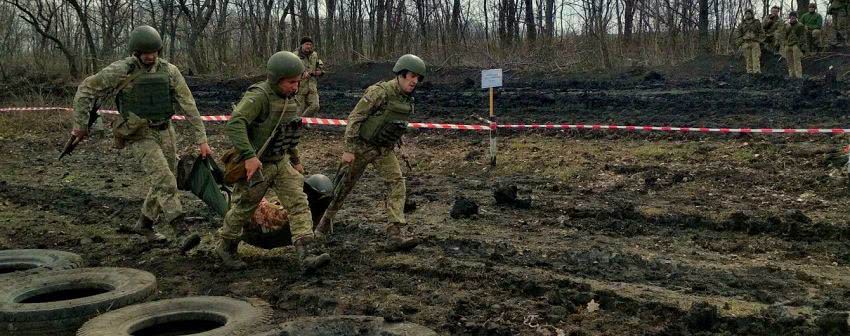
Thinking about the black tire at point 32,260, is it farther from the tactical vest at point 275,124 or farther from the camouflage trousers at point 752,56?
the camouflage trousers at point 752,56

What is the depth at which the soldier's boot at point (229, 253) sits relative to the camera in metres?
6.93

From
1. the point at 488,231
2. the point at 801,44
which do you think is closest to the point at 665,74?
the point at 801,44

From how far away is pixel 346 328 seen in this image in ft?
16.4

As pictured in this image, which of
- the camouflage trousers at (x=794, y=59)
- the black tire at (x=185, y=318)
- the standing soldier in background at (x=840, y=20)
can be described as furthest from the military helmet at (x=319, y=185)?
the standing soldier in background at (x=840, y=20)

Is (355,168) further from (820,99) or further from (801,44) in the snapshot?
(801,44)

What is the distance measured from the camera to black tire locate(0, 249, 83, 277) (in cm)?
691

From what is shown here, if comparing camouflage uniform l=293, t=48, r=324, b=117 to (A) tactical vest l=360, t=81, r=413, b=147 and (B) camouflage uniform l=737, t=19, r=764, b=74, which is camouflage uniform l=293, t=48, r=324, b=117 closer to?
(A) tactical vest l=360, t=81, r=413, b=147

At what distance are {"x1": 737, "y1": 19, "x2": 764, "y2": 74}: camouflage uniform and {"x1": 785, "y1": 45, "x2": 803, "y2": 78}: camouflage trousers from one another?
3.25 feet

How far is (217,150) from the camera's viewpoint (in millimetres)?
16094

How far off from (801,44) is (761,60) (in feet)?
7.87

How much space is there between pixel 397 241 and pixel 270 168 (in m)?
1.42

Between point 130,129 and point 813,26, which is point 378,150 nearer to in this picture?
point 130,129

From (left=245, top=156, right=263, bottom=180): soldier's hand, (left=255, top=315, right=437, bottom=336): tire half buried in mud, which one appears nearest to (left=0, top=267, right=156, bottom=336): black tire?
(left=245, top=156, right=263, bottom=180): soldier's hand

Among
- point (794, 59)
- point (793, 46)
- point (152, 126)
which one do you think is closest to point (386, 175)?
point (152, 126)
